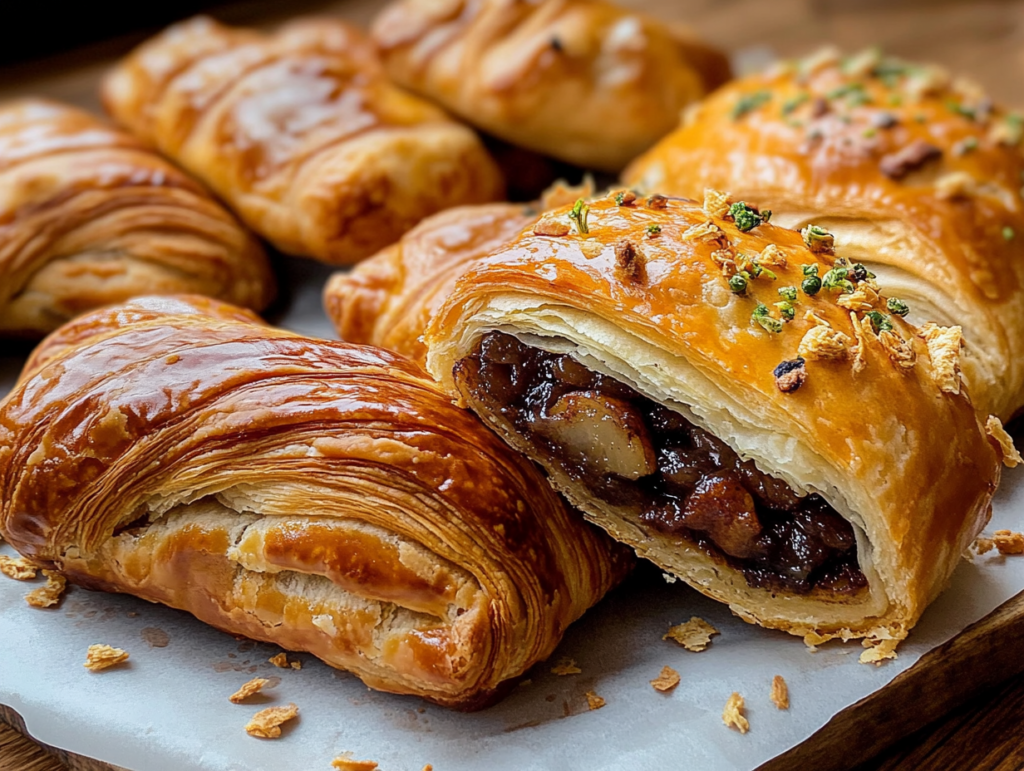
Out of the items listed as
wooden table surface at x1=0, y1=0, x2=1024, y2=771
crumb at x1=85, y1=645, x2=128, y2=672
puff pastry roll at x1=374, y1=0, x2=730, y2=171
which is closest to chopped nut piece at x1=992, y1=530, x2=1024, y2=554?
crumb at x1=85, y1=645, x2=128, y2=672

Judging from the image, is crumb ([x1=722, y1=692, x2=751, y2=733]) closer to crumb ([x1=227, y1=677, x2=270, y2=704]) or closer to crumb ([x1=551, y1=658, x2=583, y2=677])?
crumb ([x1=551, y1=658, x2=583, y2=677])

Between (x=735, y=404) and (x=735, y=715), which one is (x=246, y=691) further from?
(x=735, y=404)

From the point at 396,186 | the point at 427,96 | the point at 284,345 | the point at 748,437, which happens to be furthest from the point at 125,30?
the point at 748,437

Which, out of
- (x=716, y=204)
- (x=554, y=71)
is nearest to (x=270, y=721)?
(x=716, y=204)

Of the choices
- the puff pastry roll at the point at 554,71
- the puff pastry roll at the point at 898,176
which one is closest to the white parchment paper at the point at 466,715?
the puff pastry roll at the point at 898,176

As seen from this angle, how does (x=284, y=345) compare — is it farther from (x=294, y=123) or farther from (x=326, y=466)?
(x=294, y=123)
